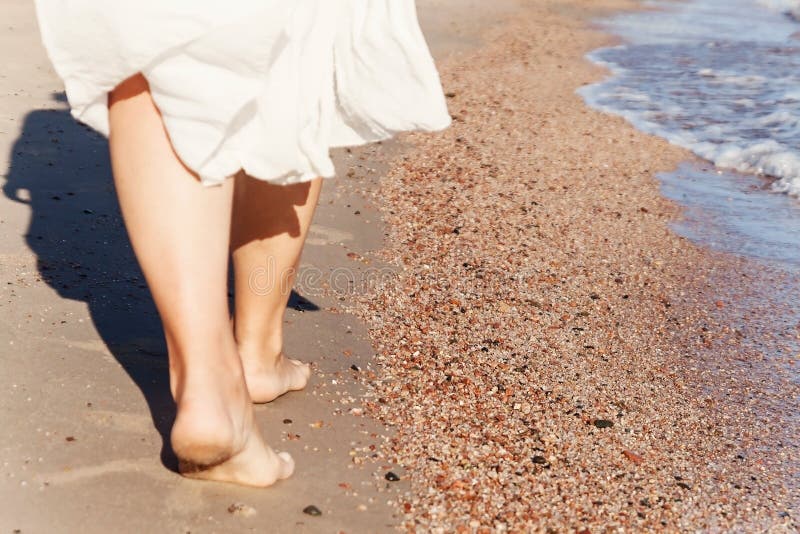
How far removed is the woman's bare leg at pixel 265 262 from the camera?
2.02 metres

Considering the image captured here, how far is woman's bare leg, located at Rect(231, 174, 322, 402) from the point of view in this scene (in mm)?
2021

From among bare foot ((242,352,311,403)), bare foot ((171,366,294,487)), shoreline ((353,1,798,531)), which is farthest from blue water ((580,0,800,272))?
bare foot ((171,366,294,487))

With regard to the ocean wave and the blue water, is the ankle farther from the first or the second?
the ocean wave

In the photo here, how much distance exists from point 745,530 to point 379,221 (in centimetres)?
199

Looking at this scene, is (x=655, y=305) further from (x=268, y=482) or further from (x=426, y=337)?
(x=268, y=482)

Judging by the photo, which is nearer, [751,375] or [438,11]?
[751,375]

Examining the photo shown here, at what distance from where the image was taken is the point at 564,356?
2.65 metres

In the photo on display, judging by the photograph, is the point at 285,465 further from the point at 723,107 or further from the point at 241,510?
the point at 723,107

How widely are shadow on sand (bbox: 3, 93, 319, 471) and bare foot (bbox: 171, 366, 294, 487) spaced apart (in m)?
0.16

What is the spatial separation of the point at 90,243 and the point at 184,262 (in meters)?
1.49

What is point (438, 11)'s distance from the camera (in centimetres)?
1003

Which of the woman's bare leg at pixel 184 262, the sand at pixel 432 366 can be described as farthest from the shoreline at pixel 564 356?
the woman's bare leg at pixel 184 262

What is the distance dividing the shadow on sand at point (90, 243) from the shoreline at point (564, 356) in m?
0.51

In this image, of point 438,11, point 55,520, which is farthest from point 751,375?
point 438,11
